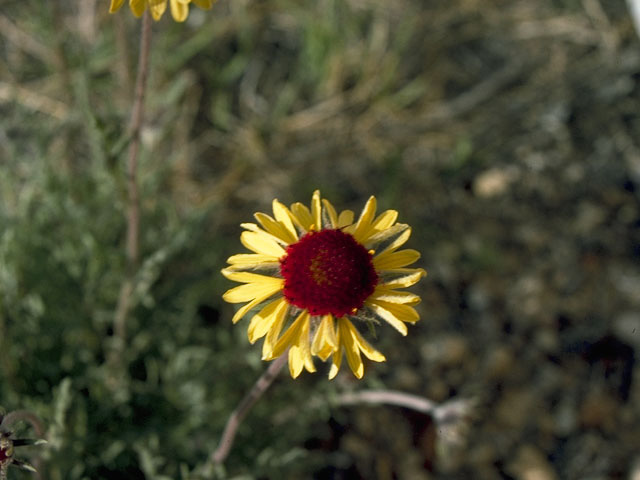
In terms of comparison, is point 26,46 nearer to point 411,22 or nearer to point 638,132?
point 411,22

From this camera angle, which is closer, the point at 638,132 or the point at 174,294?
the point at 174,294

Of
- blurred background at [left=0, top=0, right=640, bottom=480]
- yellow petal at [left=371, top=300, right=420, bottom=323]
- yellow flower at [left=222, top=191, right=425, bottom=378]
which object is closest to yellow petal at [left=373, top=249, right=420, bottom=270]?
yellow flower at [left=222, top=191, right=425, bottom=378]

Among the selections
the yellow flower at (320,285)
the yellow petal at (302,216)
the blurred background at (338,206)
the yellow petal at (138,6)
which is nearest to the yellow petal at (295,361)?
the yellow flower at (320,285)

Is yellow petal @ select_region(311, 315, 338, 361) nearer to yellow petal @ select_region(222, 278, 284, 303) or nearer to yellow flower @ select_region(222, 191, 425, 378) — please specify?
yellow flower @ select_region(222, 191, 425, 378)

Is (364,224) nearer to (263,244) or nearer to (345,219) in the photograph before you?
(345,219)

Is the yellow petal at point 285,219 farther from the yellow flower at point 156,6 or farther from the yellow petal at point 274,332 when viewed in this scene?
the yellow flower at point 156,6

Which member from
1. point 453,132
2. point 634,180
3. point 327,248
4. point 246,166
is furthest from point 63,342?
point 634,180

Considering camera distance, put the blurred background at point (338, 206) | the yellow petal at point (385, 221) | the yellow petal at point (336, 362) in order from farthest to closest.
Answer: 1. the blurred background at point (338, 206)
2. the yellow petal at point (385, 221)
3. the yellow petal at point (336, 362)
